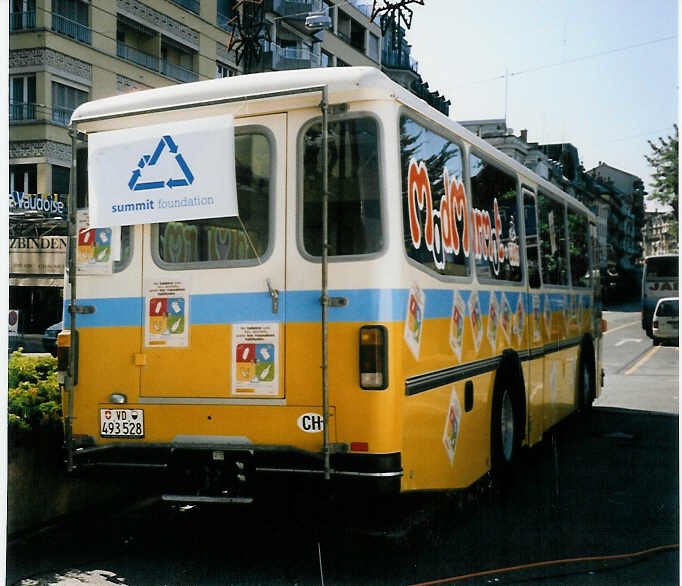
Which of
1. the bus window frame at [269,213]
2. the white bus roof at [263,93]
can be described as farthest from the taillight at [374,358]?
the white bus roof at [263,93]

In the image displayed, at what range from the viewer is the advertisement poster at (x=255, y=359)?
16.6 feet

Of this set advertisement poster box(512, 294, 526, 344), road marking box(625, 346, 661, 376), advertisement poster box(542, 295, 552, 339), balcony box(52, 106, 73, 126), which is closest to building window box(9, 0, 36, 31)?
balcony box(52, 106, 73, 126)

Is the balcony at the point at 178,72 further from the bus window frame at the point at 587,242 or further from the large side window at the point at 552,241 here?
the bus window frame at the point at 587,242

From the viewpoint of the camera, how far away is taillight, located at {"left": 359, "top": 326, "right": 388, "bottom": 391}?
4828 mm

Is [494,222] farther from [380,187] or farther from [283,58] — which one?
[283,58]

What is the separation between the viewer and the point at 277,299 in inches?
200

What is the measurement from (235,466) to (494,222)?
3.22 meters

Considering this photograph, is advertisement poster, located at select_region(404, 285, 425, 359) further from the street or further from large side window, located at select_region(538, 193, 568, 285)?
large side window, located at select_region(538, 193, 568, 285)

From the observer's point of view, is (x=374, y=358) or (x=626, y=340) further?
(x=626, y=340)

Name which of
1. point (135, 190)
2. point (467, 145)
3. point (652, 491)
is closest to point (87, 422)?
point (135, 190)

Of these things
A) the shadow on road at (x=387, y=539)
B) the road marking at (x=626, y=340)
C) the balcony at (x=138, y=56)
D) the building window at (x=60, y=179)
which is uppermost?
the balcony at (x=138, y=56)

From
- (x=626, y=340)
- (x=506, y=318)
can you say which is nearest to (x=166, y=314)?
(x=506, y=318)

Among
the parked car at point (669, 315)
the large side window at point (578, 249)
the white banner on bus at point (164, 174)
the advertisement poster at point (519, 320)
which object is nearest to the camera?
the white banner on bus at point (164, 174)

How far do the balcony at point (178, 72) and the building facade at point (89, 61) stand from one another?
14 mm
